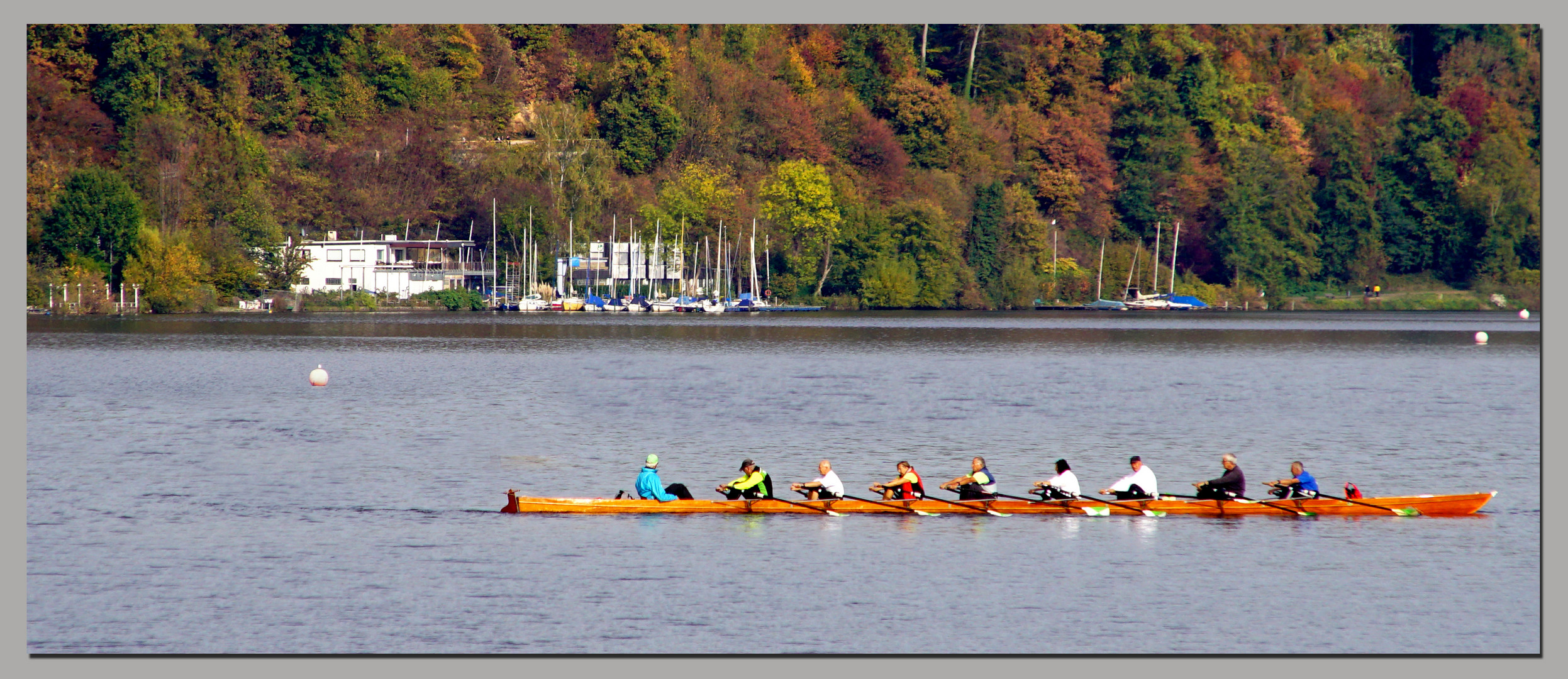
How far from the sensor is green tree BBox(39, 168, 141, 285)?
87750mm

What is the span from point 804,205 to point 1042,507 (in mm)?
94362

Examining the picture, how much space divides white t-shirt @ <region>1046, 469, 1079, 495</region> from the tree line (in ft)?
281

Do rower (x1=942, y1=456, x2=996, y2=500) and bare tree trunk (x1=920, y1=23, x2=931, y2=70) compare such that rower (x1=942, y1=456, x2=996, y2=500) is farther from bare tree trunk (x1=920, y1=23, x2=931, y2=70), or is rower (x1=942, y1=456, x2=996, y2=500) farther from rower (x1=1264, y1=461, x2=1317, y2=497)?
bare tree trunk (x1=920, y1=23, x2=931, y2=70)

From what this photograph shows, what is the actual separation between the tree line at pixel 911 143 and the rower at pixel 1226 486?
87005 mm

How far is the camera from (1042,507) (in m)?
26.6

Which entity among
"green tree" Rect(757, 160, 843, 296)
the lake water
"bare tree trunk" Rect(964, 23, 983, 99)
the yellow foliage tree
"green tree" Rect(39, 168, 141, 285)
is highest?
"bare tree trunk" Rect(964, 23, 983, 99)

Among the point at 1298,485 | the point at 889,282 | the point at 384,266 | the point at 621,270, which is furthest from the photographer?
the point at 621,270

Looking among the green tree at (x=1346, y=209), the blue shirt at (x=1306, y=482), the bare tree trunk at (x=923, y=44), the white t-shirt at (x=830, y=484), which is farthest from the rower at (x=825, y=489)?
the green tree at (x=1346, y=209)

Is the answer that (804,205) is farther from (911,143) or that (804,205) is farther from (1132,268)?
(1132,268)

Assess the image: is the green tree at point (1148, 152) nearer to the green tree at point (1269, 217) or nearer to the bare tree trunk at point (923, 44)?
the green tree at point (1269, 217)

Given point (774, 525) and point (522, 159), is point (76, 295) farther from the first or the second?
point (774, 525)

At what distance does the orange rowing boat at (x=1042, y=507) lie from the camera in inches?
1022

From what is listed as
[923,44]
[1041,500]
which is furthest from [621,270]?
[1041,500]

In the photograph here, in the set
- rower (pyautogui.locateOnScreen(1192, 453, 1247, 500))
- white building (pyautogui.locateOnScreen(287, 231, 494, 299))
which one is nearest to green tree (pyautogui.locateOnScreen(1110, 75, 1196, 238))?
white building (pyautogui.locateOnScreen(287, 231, 494, 299))
